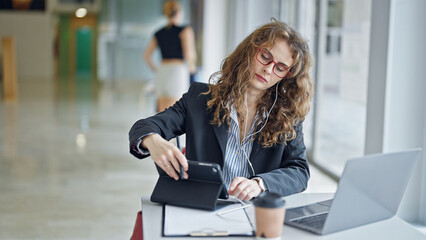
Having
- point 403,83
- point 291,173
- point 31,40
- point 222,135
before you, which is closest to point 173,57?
point 403,83

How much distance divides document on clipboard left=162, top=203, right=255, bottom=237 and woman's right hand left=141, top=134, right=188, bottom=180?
117 millimetres

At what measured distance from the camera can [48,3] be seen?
2172 cm

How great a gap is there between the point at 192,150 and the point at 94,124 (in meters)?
6.85

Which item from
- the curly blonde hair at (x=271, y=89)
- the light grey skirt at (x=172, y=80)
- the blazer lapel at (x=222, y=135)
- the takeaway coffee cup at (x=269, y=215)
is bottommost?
the light grey skirt at (x=172, y=80)

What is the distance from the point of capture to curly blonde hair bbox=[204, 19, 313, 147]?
211 centimetres

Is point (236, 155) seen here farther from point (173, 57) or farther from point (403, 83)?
point (173, 57)

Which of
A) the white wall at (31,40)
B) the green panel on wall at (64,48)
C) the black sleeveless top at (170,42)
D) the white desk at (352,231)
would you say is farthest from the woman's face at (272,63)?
the green panel on wall at (64,48)

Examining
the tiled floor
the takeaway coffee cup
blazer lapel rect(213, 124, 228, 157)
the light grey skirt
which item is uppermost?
blazer lapel rect(213, 124, 228, 157)

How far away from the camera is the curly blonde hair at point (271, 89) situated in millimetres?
2109

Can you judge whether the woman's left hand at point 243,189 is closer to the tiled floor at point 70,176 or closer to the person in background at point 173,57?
the tiled floor at point 70,176

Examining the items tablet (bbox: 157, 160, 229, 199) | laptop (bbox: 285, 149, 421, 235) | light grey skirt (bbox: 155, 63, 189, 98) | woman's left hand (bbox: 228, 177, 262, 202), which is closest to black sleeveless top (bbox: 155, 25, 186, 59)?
light grey skirt (bbox: 155, 63, 189, 98)

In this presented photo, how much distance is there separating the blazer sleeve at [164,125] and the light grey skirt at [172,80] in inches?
167

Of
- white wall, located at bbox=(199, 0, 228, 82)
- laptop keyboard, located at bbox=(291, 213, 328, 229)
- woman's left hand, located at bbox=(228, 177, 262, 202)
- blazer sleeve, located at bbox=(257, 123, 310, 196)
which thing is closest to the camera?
laptop keyboard, located at bbox=(291, 213, 328, 229)

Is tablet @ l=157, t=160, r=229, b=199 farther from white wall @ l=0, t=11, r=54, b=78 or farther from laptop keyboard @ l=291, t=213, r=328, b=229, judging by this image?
white wall @ l=0, t=11, r=54, b=78
